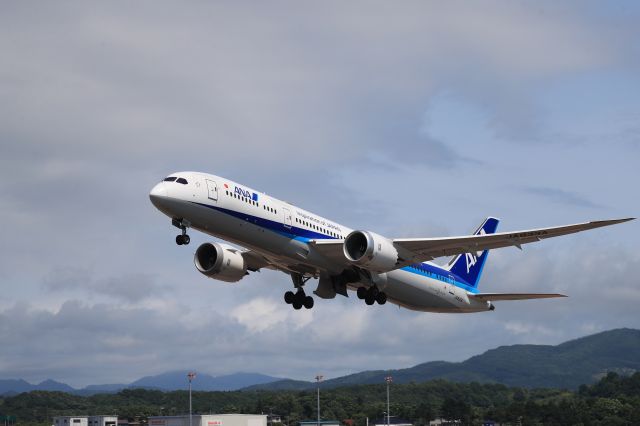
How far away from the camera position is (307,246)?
48812 mm

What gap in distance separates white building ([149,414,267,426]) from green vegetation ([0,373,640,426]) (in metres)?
32.7

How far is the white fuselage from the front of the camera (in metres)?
43.7

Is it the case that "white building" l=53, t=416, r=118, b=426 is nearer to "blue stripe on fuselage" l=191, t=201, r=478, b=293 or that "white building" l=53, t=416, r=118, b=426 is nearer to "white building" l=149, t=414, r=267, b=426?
"white building" l=149, t=414, r=267, b=426

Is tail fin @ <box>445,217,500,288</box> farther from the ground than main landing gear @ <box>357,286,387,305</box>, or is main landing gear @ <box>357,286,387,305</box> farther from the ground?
tail fin @ <box>445,217,500,288</box>

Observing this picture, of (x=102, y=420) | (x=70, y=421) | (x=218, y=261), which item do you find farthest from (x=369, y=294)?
(x=102, y=420)

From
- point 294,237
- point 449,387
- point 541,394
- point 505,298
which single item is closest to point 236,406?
point 449,387

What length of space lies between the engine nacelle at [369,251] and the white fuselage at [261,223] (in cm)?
200

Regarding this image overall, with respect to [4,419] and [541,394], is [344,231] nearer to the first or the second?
[4,419]

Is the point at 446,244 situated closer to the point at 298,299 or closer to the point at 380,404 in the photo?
the point at 298,299

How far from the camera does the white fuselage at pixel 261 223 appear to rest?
43.7 metres

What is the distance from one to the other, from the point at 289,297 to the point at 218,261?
598 centimetres

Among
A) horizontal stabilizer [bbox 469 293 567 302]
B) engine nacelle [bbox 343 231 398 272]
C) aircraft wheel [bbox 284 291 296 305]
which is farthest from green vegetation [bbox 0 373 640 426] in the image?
engine nacelle [bbox 343 231 398 272]

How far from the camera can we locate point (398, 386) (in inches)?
7466

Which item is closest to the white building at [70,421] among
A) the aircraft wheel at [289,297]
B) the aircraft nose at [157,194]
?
the aircraft wheel at [289,297]
